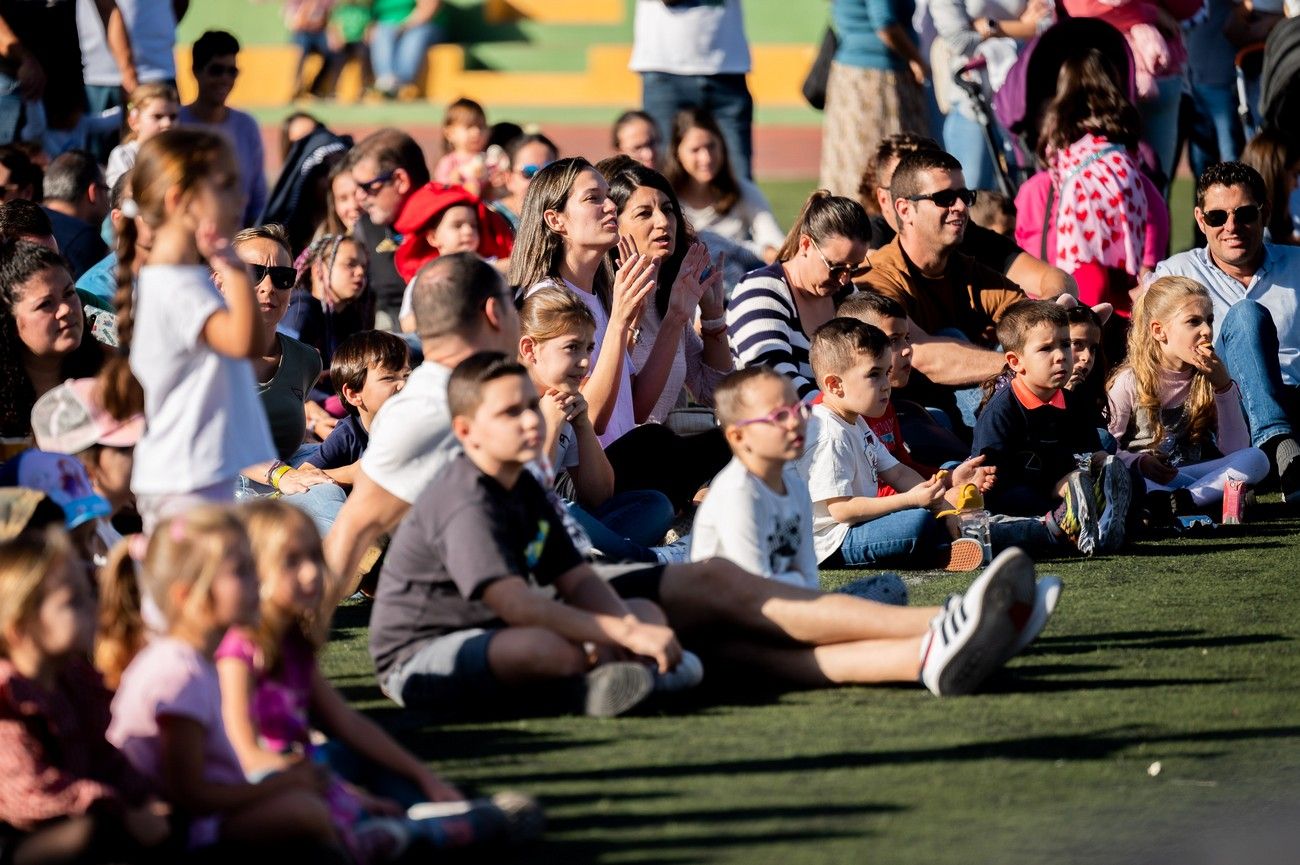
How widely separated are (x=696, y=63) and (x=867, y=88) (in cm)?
98

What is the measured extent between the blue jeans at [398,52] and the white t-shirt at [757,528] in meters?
21.5

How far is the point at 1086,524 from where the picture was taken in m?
6.76

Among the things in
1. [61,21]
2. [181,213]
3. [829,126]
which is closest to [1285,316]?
[829,126]

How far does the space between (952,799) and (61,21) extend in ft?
25.2

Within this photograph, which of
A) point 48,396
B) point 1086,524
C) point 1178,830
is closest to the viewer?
point 1178,830

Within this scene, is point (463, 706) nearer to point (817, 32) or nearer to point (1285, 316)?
point (1285, 316)

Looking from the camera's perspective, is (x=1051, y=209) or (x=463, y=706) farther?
(x=1051, y=209)

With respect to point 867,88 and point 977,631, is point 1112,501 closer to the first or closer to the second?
point 977,631

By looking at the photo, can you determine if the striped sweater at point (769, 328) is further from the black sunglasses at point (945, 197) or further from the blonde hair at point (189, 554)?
the blonde hair at point (189, 554)

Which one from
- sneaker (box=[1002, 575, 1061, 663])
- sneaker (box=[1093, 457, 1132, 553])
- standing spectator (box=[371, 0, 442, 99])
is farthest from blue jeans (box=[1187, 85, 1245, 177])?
standing spectator (box=[371, 0, 442, 99])

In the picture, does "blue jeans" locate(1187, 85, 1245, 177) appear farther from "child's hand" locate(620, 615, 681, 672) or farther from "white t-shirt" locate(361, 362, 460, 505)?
"child's hand" locate(620, 615, 681, 672)

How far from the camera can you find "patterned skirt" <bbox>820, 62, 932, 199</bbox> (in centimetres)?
1109

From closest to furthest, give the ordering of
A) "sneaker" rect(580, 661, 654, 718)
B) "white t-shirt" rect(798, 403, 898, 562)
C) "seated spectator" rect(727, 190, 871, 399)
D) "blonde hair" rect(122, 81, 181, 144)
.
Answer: "sneaker" rect(580, 661, 654, 718) < "white t-shirt" rect(798, 403, 898, 562) < "seated spectator" rect(727, 190, 871, 399) < "blonde hair" rect(122, 81, 181, 144)

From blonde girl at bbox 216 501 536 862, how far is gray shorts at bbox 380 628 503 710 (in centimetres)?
62
